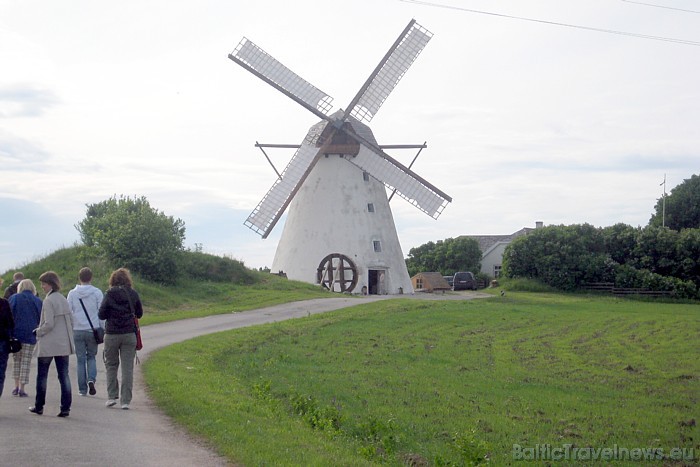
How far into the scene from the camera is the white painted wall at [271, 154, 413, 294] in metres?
46.2

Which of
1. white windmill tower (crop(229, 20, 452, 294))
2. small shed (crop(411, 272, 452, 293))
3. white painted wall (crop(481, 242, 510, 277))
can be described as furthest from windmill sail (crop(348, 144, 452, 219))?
white painted wall (crop(481, 242, 510, 277))

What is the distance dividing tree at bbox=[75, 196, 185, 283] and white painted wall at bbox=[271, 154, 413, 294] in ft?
30.2

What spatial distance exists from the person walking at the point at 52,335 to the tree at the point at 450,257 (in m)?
70.9

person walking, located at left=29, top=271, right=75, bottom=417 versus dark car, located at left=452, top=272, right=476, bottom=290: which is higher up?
dark car, located at left=452, top=272, right=476, bottom=290

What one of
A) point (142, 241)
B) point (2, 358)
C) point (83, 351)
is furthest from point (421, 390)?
point (142, 241)

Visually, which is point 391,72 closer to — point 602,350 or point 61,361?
point 602,350

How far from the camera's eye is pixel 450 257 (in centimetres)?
8281

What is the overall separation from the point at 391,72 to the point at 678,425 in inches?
1423

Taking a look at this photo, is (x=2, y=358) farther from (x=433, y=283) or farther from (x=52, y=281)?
(x=433, y=283)

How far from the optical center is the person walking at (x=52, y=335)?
11.7 metres

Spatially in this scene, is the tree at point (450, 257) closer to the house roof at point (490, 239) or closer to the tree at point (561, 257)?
the house roof at point (490, 239)

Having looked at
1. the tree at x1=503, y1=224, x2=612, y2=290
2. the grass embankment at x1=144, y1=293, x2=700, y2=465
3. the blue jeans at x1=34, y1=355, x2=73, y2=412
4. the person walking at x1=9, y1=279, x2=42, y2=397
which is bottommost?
the grass embankment at x1=144, y1=293, x2=700, y2=465

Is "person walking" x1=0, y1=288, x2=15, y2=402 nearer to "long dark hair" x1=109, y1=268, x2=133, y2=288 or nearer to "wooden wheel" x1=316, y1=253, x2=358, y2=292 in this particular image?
"long dark hair" x1=109, y1=268, x2=133, y2=288

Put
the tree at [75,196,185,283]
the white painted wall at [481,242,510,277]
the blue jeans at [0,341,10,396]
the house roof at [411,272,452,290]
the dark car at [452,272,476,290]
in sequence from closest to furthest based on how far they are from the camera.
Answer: the blue jeans at [0,341,10,396] → the tree at [75,196,185,283] → the house roof at [411,272,452,290] → the dark car at [452,272,476,290] → the white painted wall at [481,242,510,277]
